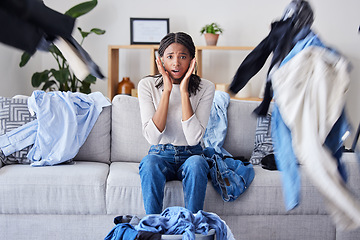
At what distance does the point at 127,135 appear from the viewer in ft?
9.43

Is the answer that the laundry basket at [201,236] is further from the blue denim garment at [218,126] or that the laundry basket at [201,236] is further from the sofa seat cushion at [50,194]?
the blue denim garment at [218,126]

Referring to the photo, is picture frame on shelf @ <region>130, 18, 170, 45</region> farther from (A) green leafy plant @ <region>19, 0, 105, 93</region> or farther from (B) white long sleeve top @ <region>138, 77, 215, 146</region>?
(B) white long sleeve top @ <region>138, 77, 215, 146</region>

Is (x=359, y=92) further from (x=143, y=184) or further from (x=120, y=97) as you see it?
(x=143, y=184)

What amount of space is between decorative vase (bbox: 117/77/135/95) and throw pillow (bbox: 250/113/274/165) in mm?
1597

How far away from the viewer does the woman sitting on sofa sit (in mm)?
2291

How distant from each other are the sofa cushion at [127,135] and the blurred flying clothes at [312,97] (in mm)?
1824

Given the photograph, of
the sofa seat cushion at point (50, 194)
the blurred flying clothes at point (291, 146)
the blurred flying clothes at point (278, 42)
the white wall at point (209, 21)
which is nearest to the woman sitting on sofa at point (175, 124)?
the sofa seat cushion at point (50, 194)

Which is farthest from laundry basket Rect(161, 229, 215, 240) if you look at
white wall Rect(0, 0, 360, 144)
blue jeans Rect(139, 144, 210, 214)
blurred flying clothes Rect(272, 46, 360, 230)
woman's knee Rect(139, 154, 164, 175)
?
white wall Rect(0, 0, 360, 144)

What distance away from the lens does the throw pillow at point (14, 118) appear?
8.86ft

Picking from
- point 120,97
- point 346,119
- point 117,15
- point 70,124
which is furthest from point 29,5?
point 117,15

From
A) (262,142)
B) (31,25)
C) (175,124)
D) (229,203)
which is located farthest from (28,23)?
(262,142)

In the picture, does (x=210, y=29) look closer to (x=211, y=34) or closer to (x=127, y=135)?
(x=211, y=34)

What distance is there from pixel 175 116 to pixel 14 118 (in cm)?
97

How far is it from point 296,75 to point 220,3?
3.43 m
